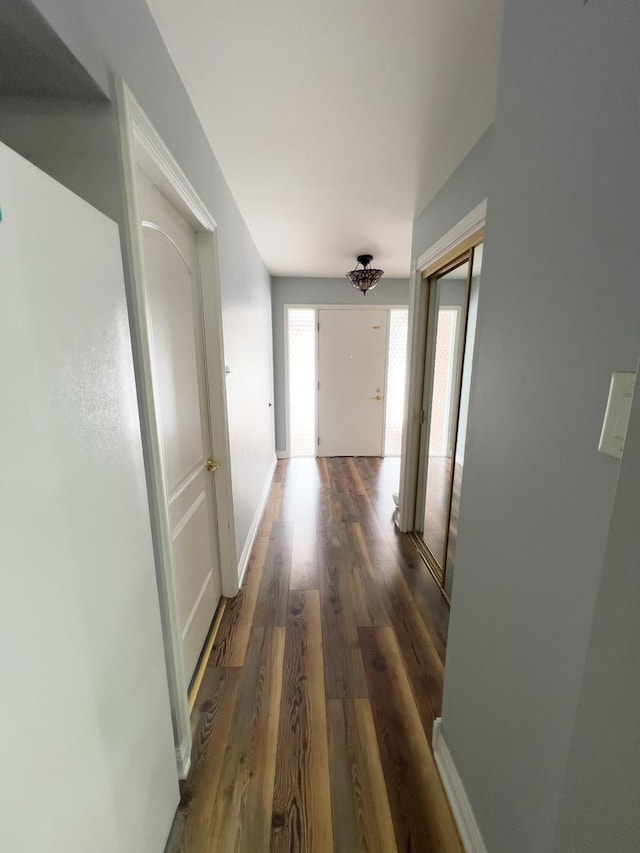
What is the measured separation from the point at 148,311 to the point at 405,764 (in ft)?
5.92

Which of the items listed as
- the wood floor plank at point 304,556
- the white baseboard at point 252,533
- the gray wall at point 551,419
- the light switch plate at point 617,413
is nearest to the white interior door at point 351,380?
the white baseboard at point 252,533

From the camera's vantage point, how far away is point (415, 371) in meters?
2.44

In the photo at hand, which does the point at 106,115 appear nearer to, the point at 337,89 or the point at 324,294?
the point at 337,89

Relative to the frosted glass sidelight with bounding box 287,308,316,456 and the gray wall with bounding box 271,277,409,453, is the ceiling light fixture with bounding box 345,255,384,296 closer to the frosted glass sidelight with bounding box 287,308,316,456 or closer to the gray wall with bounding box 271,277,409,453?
the gray wall with bounding box 271,277,409,453

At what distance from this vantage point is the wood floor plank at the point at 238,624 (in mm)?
1596

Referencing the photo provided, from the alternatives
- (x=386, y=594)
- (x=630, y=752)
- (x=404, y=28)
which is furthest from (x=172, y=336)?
(x=386, y=594)

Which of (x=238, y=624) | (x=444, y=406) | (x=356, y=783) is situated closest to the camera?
(x=356, y=783)

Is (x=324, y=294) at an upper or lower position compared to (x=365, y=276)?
upper

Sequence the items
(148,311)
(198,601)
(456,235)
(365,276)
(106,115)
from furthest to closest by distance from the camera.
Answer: (365,276), (456,235), (198,601), (148,311), (106,115)

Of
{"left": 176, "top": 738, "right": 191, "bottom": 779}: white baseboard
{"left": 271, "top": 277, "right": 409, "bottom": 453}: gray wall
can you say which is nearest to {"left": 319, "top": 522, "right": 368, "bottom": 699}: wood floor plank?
{"left": 176, "top": 738, "right": 191, "bottom": 779}: white baseboard

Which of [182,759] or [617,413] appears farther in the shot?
[182,759]

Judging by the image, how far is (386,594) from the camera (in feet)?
6.64

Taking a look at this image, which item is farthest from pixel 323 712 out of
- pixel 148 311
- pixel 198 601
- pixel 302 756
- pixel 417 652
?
pixel 148 311

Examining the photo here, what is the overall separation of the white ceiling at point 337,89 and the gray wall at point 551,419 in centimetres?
39
